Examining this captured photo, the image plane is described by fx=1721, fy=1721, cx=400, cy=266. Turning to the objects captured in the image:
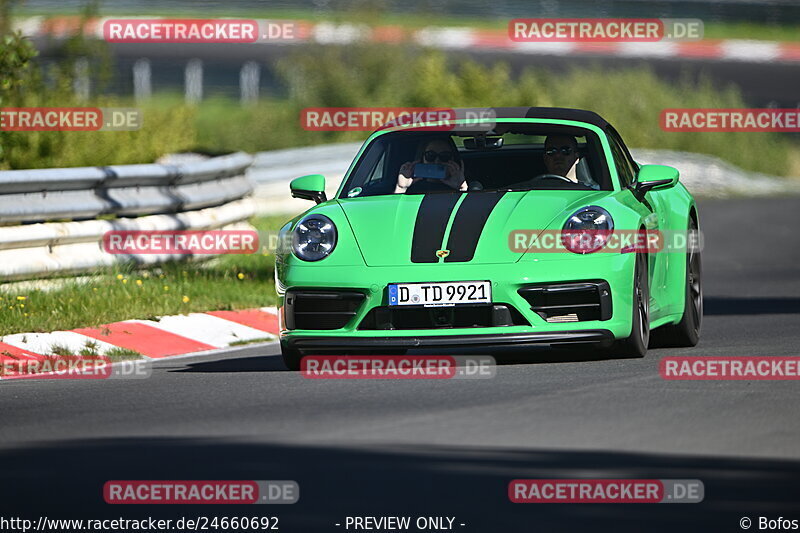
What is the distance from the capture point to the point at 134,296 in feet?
38.3

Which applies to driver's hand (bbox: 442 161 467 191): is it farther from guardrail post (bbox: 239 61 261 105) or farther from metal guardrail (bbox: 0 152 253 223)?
guardrail post (bbox: 239 61 261 105)

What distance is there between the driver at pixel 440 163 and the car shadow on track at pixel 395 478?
133 inches

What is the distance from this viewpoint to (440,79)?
29.8 metres

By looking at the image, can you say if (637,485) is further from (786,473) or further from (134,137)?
(134,137)

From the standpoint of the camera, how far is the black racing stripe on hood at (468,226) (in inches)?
330

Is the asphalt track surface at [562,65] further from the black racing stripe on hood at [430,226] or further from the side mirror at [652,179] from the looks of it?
the black racing stripe on hood at [430,226]

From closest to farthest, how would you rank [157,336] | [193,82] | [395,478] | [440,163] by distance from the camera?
[395,478] → [440,163] → [157,336] → [193,82]

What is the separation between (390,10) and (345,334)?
2573 centimetres

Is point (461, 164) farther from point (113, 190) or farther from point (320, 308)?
point (113, 190)

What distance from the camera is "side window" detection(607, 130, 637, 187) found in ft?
31.4

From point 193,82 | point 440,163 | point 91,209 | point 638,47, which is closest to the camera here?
point 440,163

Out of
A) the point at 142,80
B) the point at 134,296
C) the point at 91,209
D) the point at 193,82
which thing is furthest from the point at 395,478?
the point at 193,82

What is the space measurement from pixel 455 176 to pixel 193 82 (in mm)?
28787

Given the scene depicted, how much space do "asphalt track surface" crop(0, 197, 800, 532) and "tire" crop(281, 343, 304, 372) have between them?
0.43 ft
